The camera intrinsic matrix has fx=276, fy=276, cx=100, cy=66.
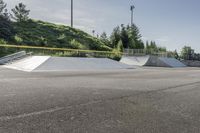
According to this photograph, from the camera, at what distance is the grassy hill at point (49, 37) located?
5744 centimetres

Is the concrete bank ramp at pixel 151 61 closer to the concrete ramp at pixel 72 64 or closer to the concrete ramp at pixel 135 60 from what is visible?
the concrete ramp at pixel 135 60

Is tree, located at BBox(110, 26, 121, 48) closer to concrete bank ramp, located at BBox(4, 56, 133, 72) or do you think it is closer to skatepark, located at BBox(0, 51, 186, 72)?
skatepark, located at BBox(0, 51, 186, 72)

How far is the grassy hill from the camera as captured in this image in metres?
57.4

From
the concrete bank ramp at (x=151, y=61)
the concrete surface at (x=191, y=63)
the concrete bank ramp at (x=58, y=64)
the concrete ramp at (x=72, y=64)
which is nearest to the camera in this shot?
the concrete bank ramp at (x=58, y=64)

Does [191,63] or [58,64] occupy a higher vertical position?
[58,64]

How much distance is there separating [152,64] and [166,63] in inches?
103

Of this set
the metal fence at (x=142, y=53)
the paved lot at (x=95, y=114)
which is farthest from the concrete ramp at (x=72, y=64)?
the metal fence at (x=142, y=53)

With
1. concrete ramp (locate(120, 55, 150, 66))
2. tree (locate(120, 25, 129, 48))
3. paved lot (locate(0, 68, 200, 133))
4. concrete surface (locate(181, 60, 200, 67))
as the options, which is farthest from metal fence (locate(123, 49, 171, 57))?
paved lot (locate(0, 68, 200, 133))

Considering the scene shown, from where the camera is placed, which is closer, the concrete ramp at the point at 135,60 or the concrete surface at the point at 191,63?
the concrete ramp at the point at 135,60

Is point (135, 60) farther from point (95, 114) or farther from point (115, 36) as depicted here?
point (95, 114)

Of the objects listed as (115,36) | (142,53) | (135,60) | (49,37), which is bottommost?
(135,60)

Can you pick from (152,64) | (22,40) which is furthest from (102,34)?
(152,64)

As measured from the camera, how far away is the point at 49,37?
2667 inches

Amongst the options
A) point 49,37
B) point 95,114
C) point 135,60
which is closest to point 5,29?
point 49,37
